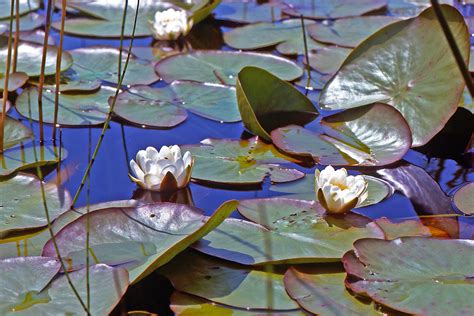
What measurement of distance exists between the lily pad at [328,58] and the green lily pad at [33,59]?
0.93m

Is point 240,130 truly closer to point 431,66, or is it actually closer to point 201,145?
point 201,145

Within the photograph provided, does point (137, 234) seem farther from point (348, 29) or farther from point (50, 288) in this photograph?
point (348, 29)

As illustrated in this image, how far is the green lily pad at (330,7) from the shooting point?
341 centimetres

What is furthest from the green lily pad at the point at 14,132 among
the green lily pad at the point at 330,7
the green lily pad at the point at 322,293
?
the green lily pad at the point at 330,7

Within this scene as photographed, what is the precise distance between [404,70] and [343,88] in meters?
0.21

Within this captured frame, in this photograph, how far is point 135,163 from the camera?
1.93m

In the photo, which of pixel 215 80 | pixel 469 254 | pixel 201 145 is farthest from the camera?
pixel 215 80

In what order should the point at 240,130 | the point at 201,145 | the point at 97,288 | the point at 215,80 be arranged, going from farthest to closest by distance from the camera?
the point at 215,80 < the point at 240,130 < the point at 201,145 < the point at 97,288

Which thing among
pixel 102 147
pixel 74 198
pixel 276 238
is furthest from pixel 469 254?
pixel 102 147

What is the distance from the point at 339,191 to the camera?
1771mm

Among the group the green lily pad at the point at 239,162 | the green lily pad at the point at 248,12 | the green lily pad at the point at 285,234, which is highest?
the green lily pad at the point at 248,12

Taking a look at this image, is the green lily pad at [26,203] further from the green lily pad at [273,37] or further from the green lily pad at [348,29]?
the green lily pad at [348,29]

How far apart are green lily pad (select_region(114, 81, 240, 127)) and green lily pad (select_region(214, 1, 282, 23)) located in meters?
0.90

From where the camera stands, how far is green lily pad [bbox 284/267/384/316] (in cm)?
145
